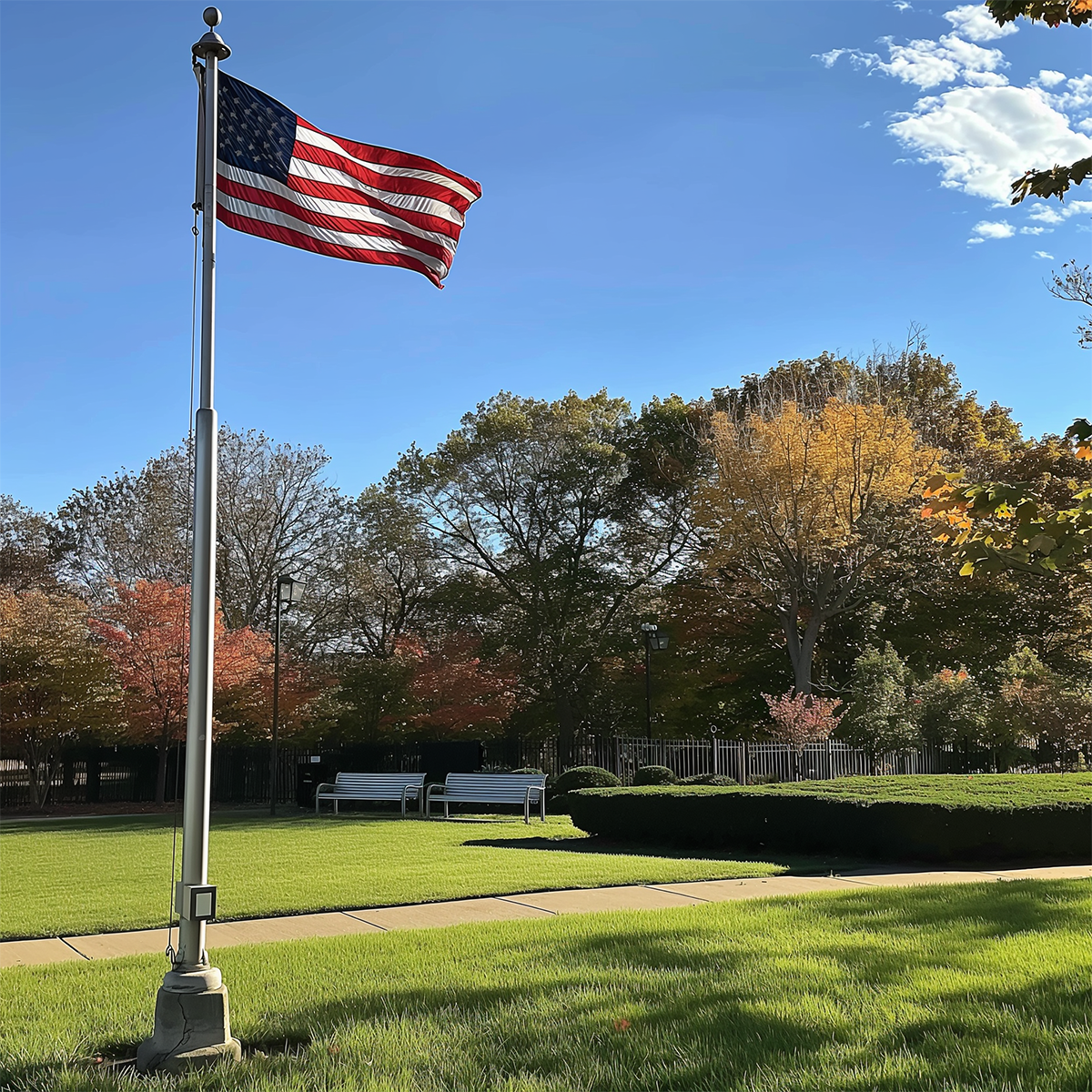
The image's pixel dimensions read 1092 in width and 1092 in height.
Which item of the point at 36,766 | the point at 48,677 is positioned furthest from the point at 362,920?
the point at 36,766

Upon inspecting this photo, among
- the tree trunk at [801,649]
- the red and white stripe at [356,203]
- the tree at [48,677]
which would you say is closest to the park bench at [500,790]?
the tree at [48,677]

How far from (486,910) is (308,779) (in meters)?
18.6

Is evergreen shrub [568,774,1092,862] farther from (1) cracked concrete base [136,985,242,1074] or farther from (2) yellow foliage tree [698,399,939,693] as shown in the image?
(2) yellow foliage tree [698,399,939,693]

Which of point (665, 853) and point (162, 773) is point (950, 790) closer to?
point (665, 853)

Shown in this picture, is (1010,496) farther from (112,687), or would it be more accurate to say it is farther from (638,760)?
(112,687)

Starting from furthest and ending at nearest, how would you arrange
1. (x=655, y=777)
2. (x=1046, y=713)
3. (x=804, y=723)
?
1. (x=1046, y=713)
2. (x=804, y=723)
3. (x=655, y=777)

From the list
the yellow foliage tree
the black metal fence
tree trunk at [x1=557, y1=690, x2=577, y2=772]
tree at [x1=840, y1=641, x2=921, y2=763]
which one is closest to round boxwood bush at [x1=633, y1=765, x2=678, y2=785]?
the black metal fence

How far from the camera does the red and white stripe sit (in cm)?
646

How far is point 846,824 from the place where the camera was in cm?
1286

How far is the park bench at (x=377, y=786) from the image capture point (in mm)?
22156

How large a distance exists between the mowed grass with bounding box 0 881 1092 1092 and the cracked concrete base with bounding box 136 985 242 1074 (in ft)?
0.49

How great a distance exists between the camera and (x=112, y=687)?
26.6m

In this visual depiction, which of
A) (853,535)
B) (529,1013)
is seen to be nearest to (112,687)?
(853,535)

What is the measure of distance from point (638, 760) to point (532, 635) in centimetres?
965
